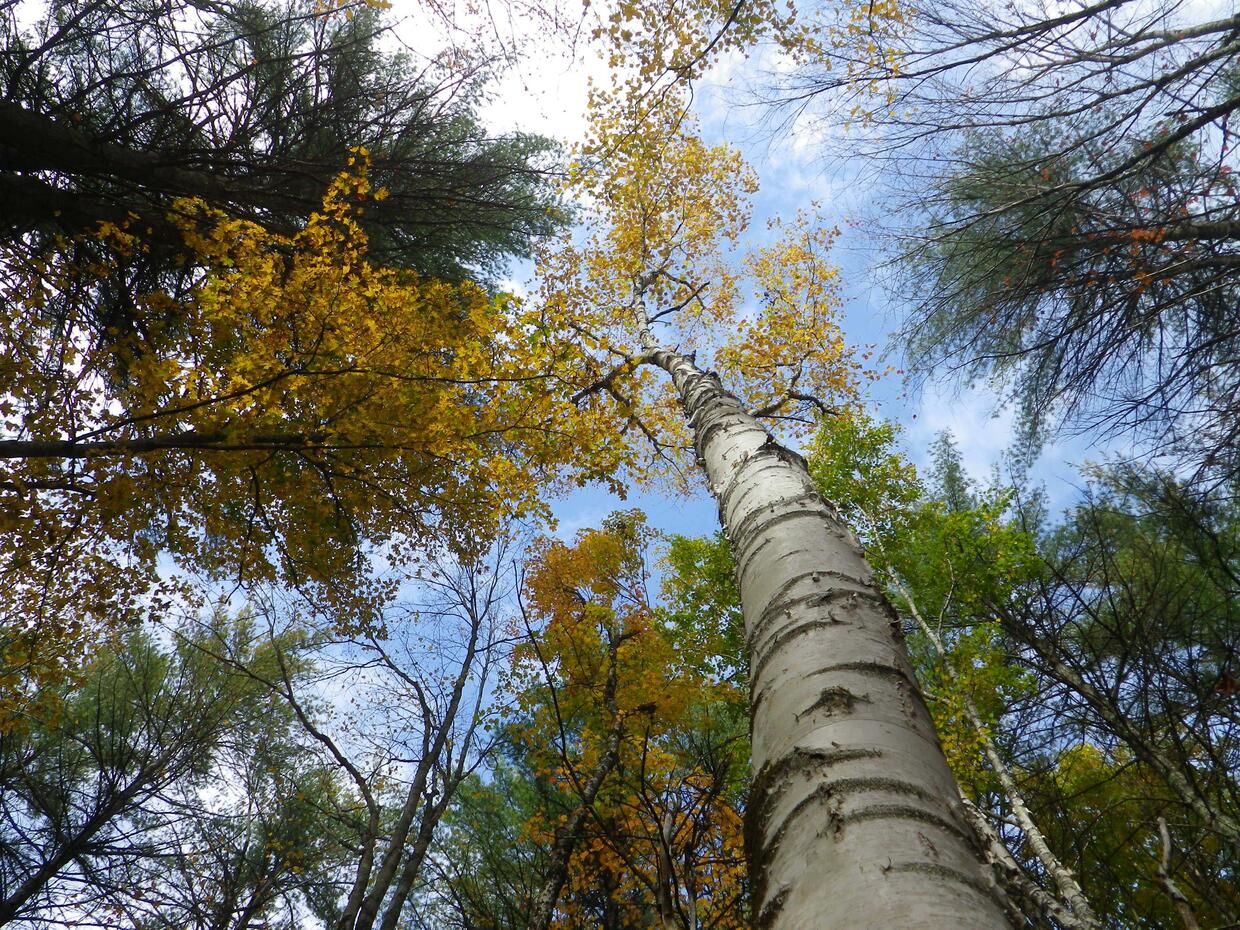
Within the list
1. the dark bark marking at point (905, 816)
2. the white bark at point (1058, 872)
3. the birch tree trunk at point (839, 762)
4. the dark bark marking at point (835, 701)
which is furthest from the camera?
the white bark at point (1058, 872)

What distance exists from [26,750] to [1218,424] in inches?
665

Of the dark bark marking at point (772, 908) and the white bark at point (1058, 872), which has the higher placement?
the white bark at point (1058, 872)

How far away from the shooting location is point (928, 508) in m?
10.9

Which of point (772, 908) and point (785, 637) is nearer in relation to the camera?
point (772, 908)

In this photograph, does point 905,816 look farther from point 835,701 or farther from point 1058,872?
point 1058,872

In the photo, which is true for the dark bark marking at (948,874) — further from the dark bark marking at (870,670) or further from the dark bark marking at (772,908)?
the dark bark marking at (870,670)

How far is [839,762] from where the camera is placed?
112 cm

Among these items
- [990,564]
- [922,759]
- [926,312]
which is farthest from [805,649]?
[990,564]

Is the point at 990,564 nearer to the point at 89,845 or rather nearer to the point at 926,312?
the point at 926,312

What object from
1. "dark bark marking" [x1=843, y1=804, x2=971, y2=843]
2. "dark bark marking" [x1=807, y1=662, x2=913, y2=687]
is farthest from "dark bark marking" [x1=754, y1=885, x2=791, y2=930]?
"dark bark marking" [x1=807, y1=662, x2=913, y2=687]

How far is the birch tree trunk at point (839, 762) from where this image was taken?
90 cm

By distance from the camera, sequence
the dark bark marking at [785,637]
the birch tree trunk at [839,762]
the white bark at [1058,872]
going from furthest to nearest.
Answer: the white bark at [1058,872] < the dark bark marking at [785,637] < the birch tree trunk at [839,762]

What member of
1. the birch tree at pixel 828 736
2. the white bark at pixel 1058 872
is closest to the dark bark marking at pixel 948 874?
the birch tree at pixel 828 736

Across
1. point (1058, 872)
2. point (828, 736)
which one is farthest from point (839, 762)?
point (1058, 872)
